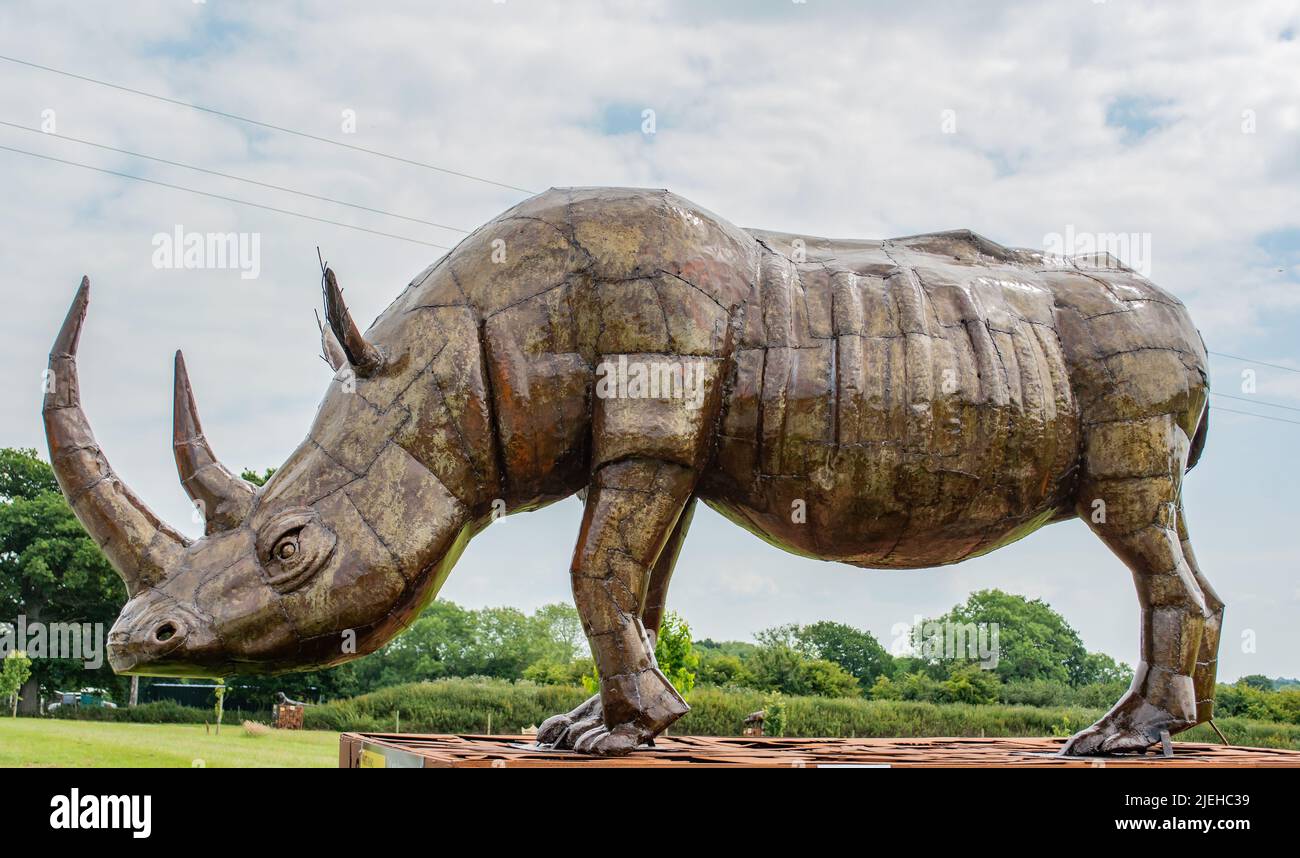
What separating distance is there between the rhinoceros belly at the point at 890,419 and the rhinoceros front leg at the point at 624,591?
679 mm

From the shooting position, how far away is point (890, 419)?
23.5 feet

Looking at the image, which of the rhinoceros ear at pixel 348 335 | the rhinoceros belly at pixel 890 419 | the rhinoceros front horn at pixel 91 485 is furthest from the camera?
the rhinoceros belly at pixel 890 419

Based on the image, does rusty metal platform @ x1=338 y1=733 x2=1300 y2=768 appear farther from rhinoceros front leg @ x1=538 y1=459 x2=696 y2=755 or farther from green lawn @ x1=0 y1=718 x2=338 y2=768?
green lawn @ x1=0 y1=718 x2=338 y2=768

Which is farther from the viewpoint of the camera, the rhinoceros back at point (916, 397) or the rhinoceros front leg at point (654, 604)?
the rhinoceros front leg at point (654, 604)

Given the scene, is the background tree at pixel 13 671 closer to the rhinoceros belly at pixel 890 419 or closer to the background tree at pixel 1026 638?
the background tree at pixel 1026 638

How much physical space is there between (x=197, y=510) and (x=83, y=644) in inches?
937

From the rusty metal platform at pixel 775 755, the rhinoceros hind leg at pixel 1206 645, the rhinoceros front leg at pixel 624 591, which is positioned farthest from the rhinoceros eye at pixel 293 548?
the rhinoceros hind leg at pixel 1206 645

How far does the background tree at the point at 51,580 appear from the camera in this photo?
29.8 meters

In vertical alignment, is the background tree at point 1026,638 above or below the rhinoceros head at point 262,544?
below

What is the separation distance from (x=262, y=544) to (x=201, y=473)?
627mm

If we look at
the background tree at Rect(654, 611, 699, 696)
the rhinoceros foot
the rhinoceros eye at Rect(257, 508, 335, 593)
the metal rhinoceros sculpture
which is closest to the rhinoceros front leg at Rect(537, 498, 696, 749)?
the metal rhinoceros sculpture

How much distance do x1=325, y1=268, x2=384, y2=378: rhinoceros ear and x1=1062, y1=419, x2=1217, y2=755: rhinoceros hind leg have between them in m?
4.59

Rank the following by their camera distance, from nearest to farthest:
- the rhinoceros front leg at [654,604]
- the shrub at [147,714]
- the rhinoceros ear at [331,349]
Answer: the rhinoceros ear at [331,349] → the rhinoceros front leg at [654,604] → the shrub at [147,714]

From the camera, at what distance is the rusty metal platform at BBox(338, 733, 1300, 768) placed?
6.30 meters
